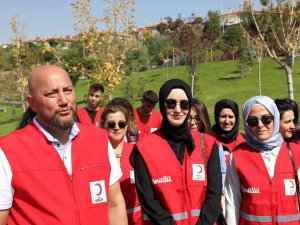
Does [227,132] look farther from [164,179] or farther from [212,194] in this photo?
[164,179]

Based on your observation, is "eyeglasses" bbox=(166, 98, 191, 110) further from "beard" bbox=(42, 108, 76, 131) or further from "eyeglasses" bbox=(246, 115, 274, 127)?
"beard" bbox=(42, 108, 76, 131)

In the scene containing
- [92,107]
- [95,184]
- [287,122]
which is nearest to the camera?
[95,184]

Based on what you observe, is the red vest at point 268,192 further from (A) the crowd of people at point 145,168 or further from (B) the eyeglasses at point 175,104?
(B) the eyeglasses at point 175,104

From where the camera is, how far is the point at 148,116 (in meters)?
7.95

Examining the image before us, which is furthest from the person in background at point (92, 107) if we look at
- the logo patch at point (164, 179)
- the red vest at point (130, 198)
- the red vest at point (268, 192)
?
the red vest at point (268, 192)

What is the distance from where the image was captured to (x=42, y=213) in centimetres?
245

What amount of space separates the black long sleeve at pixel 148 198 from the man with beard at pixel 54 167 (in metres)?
0.48

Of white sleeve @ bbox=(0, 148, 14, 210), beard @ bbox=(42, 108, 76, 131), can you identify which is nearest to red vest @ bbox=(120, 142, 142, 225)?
beard @ bbox=(42, 108, 76, 131)

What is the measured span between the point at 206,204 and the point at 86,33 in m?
11.6

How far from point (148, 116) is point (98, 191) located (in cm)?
533

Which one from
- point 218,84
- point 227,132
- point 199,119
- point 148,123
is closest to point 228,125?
point 227,132

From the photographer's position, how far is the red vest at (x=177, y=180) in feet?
10.5

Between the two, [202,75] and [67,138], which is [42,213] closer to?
[67,138]

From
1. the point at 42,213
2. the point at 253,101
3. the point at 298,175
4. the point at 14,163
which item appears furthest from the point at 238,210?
the point at 14,163
